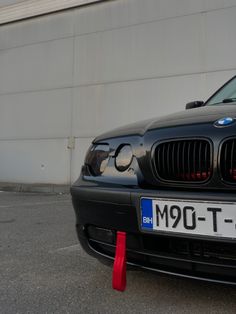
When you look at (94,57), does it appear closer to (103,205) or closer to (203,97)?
(203,97)

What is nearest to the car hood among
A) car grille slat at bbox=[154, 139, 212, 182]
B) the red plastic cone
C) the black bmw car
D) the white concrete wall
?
the black bmw car

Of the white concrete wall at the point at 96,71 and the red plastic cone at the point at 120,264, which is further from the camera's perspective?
the white concrete wall at the point at 96,71

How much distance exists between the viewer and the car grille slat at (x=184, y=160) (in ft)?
7.34

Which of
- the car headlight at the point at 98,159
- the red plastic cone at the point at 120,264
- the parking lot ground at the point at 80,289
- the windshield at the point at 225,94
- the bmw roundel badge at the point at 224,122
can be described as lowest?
the parking lot ground at the point at 80,289

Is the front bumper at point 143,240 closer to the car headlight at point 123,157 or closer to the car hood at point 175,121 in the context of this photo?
the car headlight at point 123,157

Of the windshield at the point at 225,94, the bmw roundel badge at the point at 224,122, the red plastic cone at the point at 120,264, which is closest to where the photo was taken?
the bmw roundel badge at the point at 224,122

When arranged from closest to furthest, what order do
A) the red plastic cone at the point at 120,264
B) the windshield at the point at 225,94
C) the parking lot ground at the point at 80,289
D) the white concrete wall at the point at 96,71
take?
the red plastic cone at the point at 120,264 → the parking lot ground at the point at 80,289 → the windshield at the point at 225,94 → the white concrete wall at the point at 96,71

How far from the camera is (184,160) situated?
2.31 metres

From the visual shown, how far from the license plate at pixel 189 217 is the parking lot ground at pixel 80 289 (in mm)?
301

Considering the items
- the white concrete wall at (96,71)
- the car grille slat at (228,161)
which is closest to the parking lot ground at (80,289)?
the car grille slat at (228,161)

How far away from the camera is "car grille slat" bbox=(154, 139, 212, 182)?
2238mm

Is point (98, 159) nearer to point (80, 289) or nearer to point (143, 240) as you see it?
point (143, 240)

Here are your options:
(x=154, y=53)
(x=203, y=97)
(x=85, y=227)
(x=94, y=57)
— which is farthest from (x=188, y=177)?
(x=94, y=57)

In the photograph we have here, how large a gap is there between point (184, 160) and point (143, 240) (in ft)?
1.53
